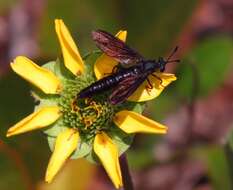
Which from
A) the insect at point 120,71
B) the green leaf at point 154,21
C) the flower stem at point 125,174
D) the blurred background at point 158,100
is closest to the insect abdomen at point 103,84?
the insect at point 120,71

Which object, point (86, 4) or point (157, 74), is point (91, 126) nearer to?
point (157, 74)

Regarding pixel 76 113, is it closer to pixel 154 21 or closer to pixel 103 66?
pixel 103 66

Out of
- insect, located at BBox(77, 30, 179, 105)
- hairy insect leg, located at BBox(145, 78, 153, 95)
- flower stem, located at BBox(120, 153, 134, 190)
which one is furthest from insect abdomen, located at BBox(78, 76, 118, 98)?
flower stem, located at BBox(120, 153, 134, 190)

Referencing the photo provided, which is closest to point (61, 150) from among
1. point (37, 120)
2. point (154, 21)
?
point (37, 120)

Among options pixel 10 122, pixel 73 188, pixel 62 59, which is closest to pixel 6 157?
pixel 10 122

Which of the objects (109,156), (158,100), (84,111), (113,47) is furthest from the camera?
(158,100)

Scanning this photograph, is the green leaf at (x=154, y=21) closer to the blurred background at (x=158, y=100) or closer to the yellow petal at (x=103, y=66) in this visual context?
the blurred background at (x=158, y=100)
